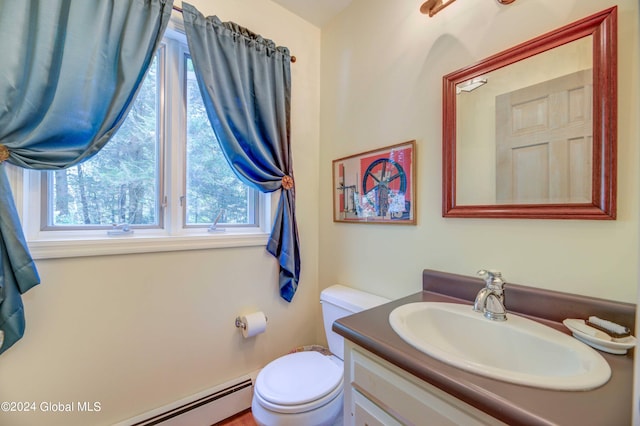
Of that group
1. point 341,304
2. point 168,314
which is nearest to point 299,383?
point 341,304

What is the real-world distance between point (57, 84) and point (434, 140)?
1588 millimetres

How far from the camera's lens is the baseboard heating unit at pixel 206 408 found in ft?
3.99

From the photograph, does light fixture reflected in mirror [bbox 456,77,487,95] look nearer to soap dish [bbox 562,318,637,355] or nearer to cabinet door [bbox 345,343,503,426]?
soap dish [bbox 562,318,637,355]

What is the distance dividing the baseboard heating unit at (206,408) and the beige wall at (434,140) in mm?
798

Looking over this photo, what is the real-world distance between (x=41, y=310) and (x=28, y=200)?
0.45m

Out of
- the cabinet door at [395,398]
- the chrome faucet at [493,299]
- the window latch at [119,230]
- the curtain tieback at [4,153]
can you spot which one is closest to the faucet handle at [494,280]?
the chrome faucet at [493,299]

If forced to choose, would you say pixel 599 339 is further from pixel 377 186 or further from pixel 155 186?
pixel 155 186

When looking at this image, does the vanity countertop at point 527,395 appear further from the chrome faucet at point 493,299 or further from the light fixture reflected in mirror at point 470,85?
the light fixture reflected in mirror at point 470,85

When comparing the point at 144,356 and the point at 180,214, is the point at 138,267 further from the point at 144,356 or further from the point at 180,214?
the point at 144,356

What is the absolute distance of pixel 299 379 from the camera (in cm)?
115

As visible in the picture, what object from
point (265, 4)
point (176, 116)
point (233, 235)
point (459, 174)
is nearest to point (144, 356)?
point (233, 235)

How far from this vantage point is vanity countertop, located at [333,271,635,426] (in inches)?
17.8

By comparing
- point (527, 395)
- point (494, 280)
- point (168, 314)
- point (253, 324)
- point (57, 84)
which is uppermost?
point (57, 84)

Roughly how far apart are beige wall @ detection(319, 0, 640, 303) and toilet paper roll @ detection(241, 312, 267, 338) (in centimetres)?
51
